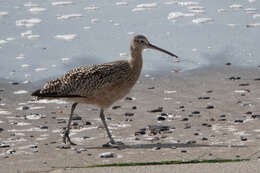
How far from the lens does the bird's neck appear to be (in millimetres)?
11742

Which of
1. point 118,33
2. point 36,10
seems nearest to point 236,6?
point 118,33

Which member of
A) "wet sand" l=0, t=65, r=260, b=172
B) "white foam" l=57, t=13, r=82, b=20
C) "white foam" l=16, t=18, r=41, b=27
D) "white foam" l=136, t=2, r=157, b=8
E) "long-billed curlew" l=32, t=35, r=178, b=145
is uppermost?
"long-billed curlew" l=32, t=35, r=178, b=145

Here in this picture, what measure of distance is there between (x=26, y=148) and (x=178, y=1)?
1154cm

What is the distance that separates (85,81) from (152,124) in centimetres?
126

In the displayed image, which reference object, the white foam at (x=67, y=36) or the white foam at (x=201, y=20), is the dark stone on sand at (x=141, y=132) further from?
the white foam at (x=201, y=20)

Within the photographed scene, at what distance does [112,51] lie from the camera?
16406 mm

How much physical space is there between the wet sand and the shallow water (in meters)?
1.07

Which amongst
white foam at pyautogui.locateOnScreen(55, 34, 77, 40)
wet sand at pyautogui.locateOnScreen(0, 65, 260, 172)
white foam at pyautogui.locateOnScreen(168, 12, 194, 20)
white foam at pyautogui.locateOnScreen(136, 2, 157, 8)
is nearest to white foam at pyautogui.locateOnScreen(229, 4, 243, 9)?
white foam at pyautogui.locateOnScreen(168, 12, 194, 20)

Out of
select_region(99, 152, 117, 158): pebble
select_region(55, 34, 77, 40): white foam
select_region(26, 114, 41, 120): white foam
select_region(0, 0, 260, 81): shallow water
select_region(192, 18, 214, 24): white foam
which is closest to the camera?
select_region(99, 152, 117, 158): pebble

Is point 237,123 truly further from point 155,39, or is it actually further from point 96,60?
point 155,39

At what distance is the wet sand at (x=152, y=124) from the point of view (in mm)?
9961

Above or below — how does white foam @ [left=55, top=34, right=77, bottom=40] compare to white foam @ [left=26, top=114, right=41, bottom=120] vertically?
above

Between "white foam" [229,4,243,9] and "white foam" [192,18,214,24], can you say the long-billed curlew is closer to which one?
"white foam" [192,18,214,24]

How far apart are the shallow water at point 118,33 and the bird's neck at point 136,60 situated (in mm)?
3202
